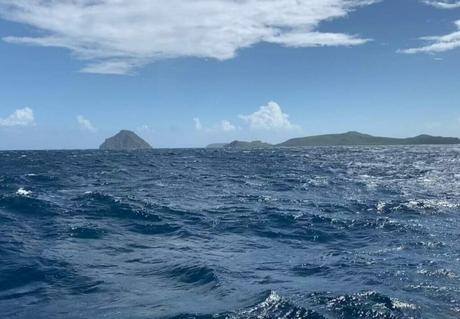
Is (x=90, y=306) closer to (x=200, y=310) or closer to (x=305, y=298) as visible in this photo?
(x=200, y=310)

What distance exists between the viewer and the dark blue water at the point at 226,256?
13359 millimetres

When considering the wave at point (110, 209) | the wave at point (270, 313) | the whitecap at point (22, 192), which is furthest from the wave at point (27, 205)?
the wave at point (270, 313)

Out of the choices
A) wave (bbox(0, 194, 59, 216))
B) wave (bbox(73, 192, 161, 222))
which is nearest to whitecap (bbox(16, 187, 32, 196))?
wave (bbox(0, 194, 59, 216))

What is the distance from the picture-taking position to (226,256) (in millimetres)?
19484

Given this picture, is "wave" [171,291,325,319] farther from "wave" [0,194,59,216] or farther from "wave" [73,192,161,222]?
"wave" [0,194,59,216]

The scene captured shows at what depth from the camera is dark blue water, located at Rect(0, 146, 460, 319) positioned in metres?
13.4

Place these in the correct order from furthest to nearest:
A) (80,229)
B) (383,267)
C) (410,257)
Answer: (80,229), (410,257), (383,267)

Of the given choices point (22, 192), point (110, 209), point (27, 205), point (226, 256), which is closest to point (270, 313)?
point (226, 256)

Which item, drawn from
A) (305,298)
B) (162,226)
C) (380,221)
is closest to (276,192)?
(380,221)

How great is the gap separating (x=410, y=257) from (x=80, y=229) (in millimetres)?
16729

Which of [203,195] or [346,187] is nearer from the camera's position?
[203,195]

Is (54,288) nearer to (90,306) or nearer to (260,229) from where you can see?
(90,306)

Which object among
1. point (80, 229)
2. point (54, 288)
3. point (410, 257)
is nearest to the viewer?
point (54, 288)

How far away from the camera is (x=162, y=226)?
83.7ft
